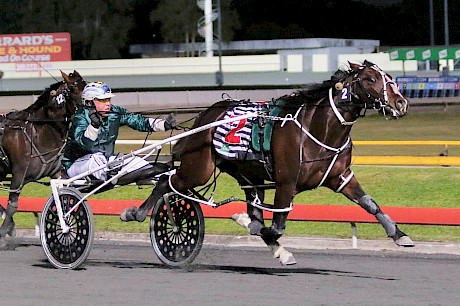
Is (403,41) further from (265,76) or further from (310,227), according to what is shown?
(310,227)

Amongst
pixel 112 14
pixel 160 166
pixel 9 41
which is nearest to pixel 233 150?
pixel 160 166

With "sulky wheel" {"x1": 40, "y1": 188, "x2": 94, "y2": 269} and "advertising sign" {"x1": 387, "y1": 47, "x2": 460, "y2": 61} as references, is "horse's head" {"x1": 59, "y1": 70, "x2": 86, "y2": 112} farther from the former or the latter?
"advertising sign" {"x1": 387, "y1": 47, "x2": 460, "y2": 61}

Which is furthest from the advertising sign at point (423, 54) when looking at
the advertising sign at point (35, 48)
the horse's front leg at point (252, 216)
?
the horse's front leg at point (252, 216)

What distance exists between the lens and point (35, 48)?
53969 millimetres

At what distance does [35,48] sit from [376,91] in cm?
4683

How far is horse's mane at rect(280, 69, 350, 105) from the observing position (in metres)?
9.11

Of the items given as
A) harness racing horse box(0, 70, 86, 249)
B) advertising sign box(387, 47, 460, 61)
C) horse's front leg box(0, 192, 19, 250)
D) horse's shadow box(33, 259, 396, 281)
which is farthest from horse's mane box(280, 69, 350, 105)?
advertising sign box(387, 47, 460, 61)

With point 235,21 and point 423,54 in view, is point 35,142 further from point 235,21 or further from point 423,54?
point 235,21

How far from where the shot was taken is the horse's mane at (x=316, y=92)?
29.9ft

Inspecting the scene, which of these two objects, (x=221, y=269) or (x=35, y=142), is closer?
(x=221, y=269)

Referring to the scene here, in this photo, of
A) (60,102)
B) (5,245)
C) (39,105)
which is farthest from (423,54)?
(5,245)

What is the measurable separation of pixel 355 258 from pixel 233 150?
2.04 m

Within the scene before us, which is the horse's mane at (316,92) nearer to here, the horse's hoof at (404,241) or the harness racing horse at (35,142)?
the horse's hoof at (404,241)

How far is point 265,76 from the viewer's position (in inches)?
1978
